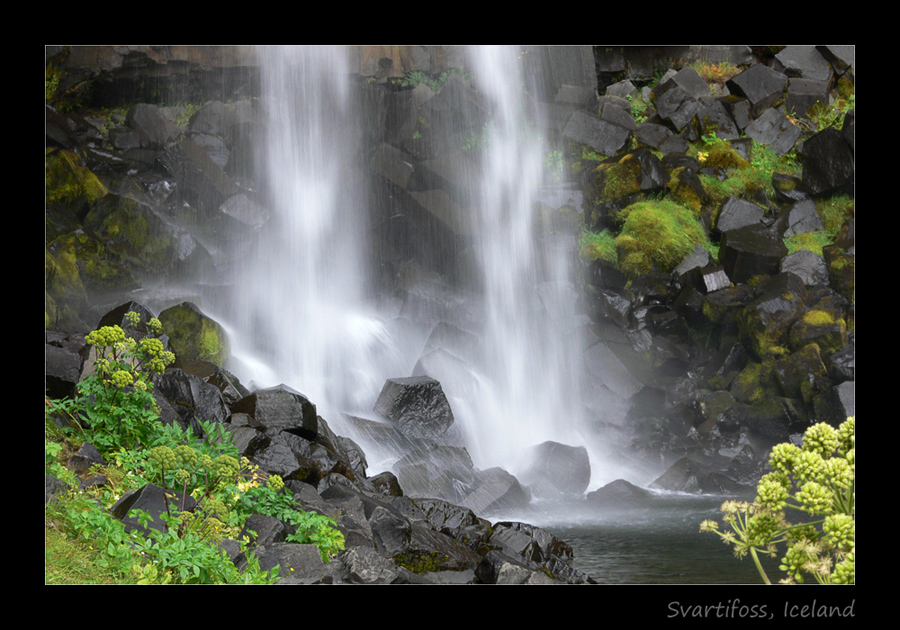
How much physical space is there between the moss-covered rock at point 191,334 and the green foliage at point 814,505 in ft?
24.7

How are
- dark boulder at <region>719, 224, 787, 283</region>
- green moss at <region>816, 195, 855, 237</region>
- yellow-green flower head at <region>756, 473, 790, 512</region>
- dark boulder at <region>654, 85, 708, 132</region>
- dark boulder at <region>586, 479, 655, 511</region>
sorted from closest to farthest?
yellow-green flower head at <region>756, 473, 790, 512</region>, dark boulder at <region>586, 479, 655, 511</region>, dark boulder at <region>719, 224, 787, 283</region>, green moss at <region>816, 195, 855, 237</region>, dark boulder at <region>654, 85, 708, 132</region>

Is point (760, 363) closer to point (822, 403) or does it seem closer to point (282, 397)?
point (822, 403)

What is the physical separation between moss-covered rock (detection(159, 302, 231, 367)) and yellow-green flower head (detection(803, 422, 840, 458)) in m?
7.58

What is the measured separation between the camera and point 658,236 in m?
11.8

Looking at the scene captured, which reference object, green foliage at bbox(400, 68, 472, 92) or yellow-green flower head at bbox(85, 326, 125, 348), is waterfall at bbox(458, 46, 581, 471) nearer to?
green foliage at bbox(400, 68, 472, 92)

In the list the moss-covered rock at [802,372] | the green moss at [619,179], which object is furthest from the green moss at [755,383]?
the green moss at [619,179]

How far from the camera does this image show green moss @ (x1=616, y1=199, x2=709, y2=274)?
11.7 m

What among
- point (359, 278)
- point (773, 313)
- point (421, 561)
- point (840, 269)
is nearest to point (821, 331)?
point (773, 313)

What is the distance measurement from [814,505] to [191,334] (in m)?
8.00

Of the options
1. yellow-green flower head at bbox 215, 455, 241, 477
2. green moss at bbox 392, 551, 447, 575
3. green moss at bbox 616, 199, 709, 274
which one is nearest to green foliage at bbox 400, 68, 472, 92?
green moss at bbox 616, 199, 709, 274

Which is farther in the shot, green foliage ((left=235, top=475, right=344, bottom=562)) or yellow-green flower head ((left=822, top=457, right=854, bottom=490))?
green foliage ((left=235, top=475, right=344, bottom=562))

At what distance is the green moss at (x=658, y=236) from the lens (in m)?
11.7

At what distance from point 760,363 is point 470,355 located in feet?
16.0

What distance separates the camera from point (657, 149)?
13.5 m
